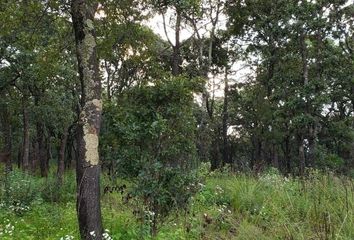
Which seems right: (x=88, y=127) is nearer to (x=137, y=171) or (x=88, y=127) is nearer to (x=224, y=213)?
(x=137, y=171)

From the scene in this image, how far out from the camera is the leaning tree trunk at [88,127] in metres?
6.40

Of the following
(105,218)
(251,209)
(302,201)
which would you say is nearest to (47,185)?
(105,218)

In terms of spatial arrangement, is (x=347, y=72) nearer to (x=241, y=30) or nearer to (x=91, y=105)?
(x=241, y=30)

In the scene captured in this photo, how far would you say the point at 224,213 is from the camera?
25.7 ft

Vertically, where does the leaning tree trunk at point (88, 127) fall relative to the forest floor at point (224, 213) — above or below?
above

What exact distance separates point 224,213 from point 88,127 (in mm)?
3100

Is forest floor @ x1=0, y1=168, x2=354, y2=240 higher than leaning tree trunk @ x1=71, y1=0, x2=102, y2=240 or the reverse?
the reverse

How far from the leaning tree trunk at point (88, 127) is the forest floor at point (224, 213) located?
0.41 m

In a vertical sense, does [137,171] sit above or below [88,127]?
below

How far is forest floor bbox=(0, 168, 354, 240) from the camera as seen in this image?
15.5 feet

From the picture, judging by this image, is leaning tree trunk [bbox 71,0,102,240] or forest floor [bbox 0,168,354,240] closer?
forest floor [bbox 0,168,354,240]

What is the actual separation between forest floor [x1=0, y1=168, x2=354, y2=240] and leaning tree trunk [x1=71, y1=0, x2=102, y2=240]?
41 cm

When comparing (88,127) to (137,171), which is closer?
(88,127)

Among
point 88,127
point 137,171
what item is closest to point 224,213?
point 137,171
